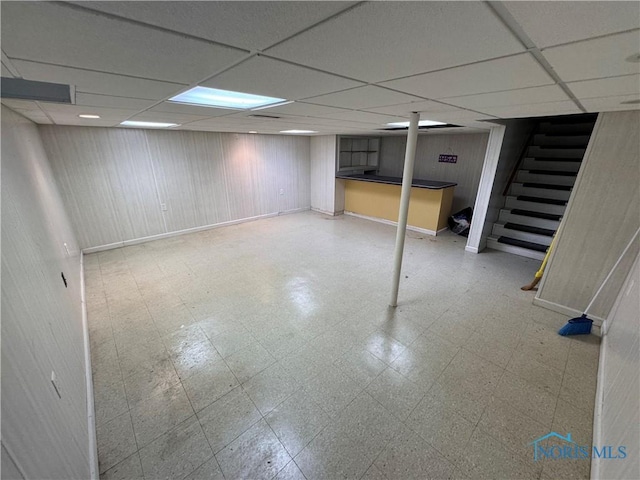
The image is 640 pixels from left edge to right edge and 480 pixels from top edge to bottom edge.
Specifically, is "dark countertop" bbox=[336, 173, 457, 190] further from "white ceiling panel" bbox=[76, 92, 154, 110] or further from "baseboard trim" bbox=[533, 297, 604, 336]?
"white ceiling panel" bbox=[76, 92, 154, 110]

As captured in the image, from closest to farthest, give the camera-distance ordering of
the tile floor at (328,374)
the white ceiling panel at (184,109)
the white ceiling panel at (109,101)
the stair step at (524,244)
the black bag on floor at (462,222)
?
the tile floor at (328,374) → the white ceiling panel at (109,101) → the white ceiling panel at (184,109) → the stair step at (524,244) → the black bag on floor at (462,222)

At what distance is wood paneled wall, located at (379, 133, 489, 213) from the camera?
5.67 meters

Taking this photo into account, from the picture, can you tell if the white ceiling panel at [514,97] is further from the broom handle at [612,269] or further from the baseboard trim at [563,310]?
the baseboard trim at [563,310]

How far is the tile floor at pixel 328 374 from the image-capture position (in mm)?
1621

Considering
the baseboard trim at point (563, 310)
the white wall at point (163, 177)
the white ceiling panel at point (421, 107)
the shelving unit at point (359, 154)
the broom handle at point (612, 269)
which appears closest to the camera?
the white ceiling panel at point (421, 107)

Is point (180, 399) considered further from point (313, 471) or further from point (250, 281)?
point (250, 281)

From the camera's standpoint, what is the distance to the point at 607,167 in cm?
252

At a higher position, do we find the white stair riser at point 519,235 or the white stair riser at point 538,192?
the white stair riser at point 538,192

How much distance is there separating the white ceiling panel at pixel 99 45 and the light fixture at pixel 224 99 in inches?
23.4

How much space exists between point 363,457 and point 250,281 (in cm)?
255

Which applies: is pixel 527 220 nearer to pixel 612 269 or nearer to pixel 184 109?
pixel 612 269

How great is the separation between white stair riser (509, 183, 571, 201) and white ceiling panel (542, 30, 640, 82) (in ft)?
13.9

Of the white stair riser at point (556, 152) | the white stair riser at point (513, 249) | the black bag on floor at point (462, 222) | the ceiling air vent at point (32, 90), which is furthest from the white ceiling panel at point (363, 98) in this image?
the white stair riser at point (556, 152)

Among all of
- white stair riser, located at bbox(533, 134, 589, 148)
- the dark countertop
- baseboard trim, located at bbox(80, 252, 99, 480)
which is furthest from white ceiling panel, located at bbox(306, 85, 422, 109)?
white stair riser, located at bbox(533, 134, 589, 148)
